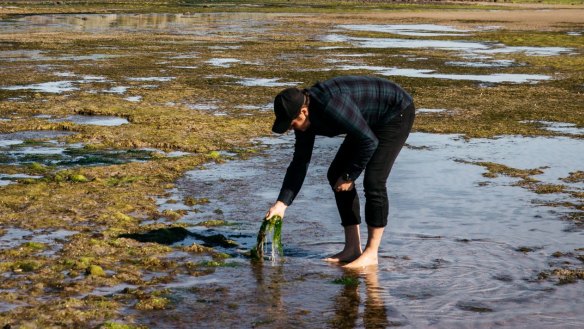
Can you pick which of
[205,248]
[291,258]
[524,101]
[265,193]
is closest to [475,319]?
[291,258]

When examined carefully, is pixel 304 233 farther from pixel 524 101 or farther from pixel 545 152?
pixel 524 101

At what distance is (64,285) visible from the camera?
7.64m

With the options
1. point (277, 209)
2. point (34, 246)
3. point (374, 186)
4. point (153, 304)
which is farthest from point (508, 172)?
point (153, 304)

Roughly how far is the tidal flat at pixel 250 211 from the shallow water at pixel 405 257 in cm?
3

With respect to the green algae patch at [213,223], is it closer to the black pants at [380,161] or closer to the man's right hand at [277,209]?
the man's right hand at [277,209]

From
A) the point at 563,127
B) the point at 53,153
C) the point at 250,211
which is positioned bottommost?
the point at 53,153

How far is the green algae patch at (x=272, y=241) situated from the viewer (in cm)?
821

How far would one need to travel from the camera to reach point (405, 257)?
343 inches

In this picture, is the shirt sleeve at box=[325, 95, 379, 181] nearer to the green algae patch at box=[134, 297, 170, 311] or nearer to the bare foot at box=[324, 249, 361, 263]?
the bare foot at box=[324, 249, 361, 263]

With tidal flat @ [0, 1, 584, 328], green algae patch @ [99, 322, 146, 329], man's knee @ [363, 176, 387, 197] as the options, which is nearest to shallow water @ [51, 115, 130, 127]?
tidal flat @ [0, 1, 584, 328]

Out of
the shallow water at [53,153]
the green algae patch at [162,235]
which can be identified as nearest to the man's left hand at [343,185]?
the green algae patch at [162,235]

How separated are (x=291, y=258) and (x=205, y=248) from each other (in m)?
0.84

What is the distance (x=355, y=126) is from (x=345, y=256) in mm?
1626

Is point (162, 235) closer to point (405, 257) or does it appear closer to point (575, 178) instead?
point (405, 257)
